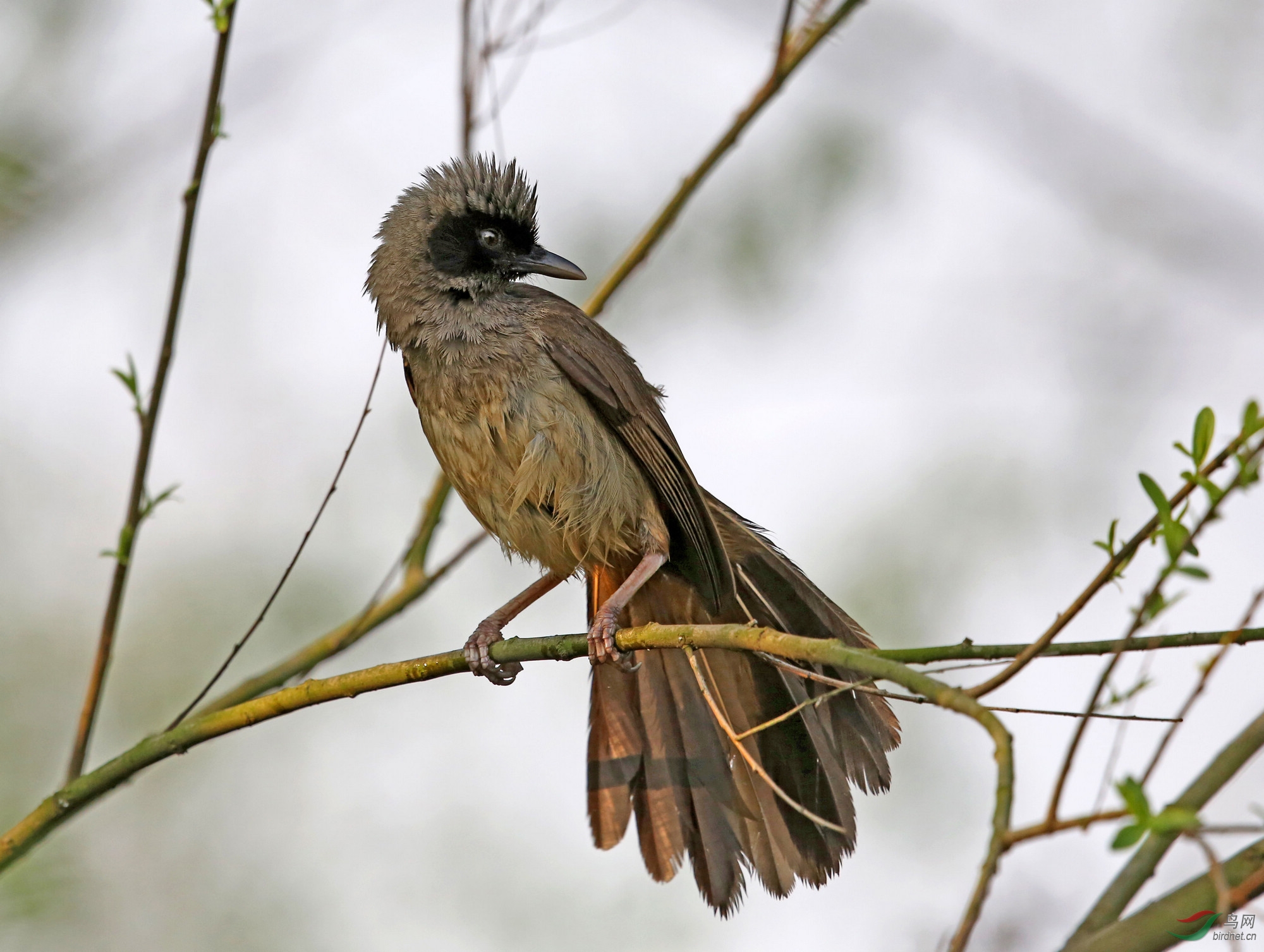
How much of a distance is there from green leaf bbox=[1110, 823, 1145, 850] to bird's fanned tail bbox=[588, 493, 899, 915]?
1.95 m

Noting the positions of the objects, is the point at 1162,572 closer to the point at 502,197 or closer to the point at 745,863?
the point at 745,863

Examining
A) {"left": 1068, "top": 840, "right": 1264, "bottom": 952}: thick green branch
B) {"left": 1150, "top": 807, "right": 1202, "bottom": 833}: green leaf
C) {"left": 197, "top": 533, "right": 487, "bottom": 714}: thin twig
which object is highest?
{"left": 197, "top": 533, "right": 487, "bottom": 714}: thin twig

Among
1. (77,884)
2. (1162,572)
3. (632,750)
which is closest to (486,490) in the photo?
(632,750)

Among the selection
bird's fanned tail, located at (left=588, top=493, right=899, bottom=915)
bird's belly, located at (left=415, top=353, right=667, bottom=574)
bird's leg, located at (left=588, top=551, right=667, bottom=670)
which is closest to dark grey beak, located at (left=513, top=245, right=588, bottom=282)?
bird's belly, located at (left=415, top=353, right=667, bottom=574)

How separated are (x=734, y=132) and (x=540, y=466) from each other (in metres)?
1.66

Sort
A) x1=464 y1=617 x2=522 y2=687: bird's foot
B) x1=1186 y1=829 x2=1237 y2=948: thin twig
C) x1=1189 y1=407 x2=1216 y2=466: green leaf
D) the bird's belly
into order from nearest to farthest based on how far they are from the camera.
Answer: x1=1186 y1=829 x2=1237 y2=948: thin twig
x1=1189 y1=407 x2=1216 y2=466: green leaf
x1=464 y1=617 x2=522 y2=687: bird's foot
the bird's belly

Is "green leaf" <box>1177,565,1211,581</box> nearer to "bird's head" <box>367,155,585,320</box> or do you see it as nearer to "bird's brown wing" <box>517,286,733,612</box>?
"bird's brown wing" <box>517,286,733,612</box>

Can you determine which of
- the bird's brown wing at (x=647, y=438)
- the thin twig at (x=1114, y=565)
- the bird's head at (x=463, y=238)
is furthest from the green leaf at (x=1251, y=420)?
the bird's head at (x=463, y=238)

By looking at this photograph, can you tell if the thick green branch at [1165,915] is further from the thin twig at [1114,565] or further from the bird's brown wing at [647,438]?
the bird's brown wing at [647,438]

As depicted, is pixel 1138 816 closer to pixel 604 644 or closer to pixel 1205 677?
pixel 1205 677

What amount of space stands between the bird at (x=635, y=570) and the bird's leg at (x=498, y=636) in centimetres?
1

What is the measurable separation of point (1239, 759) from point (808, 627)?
2.14 m

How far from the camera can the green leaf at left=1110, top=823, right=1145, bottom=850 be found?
1.75 metres

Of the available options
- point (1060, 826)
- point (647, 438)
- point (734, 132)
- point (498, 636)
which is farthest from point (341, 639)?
point (1060, 826)
